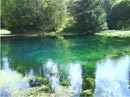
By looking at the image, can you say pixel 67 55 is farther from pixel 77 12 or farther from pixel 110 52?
pixel 77 12

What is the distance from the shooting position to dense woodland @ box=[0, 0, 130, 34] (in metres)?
48.3

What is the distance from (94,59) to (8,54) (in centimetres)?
1023

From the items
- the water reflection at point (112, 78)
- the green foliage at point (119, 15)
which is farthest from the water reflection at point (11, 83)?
the green foliage at point (119, 15)

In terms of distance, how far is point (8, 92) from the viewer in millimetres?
15727

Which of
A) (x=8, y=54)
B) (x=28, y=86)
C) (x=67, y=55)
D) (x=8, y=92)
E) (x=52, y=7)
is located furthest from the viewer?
(x=52, y=7)

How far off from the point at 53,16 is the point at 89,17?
20.8 ft

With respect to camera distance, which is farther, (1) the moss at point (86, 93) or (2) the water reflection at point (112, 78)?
(2) the water reflection at point (112, 78)

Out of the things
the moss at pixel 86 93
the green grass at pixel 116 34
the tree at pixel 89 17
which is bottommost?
the moss at pixel 86 93

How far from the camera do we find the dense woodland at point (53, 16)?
48.3 metres

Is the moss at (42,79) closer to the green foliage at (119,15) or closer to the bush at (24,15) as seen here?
the bush at (24,15)

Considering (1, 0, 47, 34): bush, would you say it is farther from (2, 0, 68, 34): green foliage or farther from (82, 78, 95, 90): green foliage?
(82, 78, 95, 90): green foliage

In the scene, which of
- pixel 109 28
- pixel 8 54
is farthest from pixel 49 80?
pixel 109 28

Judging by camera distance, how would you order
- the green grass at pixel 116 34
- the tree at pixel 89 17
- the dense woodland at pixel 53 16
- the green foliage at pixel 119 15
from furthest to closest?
the green foliage at pixel 119 15, the dense woodland at pixel 53 16, the tree at pixel 89 17, the green grass at pixel 116 34

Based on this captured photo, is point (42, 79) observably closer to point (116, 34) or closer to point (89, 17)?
point (116, 34)
